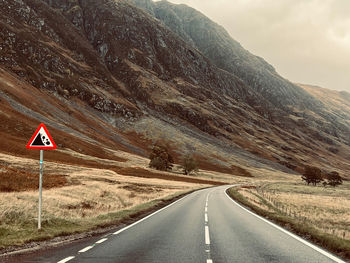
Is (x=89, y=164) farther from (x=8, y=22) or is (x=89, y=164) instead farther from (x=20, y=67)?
(x=8, y=22)

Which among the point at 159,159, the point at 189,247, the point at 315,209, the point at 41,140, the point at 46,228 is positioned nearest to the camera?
the point at 189,247

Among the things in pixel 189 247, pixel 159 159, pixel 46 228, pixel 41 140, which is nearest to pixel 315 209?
pixel 189 247

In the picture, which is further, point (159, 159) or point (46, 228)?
point (159, 159)

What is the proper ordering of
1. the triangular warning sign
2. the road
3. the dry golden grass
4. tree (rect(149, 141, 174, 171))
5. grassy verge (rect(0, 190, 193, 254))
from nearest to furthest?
the road → grassy verge (rect(0, 190, 193, 254)) → the triangular warning sign → the dry golden grass → tree (rect(149, 141, 174, 171))

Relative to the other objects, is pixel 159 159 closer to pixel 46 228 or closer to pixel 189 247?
pixel 46 228

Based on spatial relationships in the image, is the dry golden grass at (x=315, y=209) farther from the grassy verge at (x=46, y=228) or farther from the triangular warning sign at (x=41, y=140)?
the triangular warning sign at (x=41, y=140)

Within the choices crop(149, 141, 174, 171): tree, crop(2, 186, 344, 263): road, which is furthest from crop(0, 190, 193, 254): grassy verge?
crop(149, 141, 174, 171): tree

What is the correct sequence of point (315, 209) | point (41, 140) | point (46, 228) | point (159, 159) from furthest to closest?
point (159, 159)
point (315, 209)
point (46, 228)
point (41, 140)

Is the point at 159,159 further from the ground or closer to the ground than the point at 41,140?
closer to the ground

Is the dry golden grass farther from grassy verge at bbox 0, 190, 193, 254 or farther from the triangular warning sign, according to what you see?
the triangular warning sign

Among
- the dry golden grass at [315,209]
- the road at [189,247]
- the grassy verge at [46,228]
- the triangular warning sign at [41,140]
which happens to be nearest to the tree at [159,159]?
the dry golden grass at [315,209]

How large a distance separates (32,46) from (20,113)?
90.9 metres

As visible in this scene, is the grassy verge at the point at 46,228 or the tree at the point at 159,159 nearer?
the grassy verge at the point at 46,228

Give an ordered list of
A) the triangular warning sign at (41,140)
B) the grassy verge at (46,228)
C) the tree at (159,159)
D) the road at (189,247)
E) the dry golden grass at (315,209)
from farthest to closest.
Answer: the tree at (159,159) → the dry golden grass at (315,209) → the triangular warning sign at (41,140) → the grassy verge at (46,228) → the road at (189,247)
